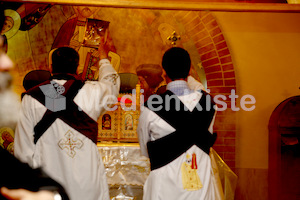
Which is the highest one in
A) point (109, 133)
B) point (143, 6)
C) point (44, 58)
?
point (143, 6)

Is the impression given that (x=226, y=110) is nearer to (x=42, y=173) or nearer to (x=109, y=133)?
(x=109, y=133)

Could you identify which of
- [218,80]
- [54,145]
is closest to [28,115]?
[54,145]

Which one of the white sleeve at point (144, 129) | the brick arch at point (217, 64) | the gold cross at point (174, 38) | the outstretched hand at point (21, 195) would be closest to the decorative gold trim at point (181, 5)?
the gold cross at point (174, 38)

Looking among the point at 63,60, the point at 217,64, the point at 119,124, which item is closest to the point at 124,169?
the point at 119,124

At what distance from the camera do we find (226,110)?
3998 millimetres

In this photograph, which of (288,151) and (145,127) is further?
(288,151)

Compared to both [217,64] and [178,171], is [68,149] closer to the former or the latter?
[178,171]

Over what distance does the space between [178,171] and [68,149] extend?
0.78 metres

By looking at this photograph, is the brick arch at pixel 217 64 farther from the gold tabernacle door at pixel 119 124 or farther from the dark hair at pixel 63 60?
the dark hair at pixel 63 60

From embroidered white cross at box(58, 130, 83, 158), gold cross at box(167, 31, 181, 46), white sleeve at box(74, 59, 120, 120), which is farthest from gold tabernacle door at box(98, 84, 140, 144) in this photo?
embroidered white cross at box(58, 130, 83, 158)

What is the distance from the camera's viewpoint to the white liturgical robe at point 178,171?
2.26 meters

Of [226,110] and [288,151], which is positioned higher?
[226,110]

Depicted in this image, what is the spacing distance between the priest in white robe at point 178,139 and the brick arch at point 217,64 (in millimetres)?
1690

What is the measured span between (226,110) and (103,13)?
1.87 metres
